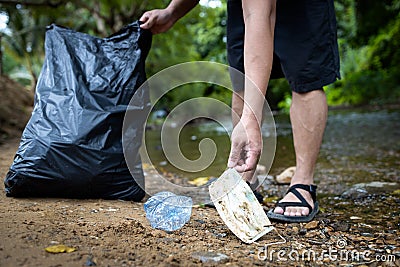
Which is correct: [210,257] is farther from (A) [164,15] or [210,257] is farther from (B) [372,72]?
(B) [372,72]

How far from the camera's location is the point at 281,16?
1760 mm

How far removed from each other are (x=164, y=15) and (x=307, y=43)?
68 centimetres

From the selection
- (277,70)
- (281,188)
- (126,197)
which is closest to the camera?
(126,197)

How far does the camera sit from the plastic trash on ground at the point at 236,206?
50.3 inches

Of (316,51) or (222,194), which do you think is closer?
(222,194)

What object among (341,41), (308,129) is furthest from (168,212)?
(341,41)

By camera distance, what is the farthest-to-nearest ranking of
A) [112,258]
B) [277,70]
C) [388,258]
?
[277,70] < [388,258] < [112,258]

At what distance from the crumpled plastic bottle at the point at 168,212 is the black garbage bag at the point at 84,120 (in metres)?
0.31

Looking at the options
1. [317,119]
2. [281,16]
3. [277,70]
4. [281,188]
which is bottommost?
[281,188]

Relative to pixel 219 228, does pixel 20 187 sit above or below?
above

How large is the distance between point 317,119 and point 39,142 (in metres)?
1.18

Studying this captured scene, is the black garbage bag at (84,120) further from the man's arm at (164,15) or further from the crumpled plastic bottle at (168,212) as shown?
the crumpled plastic bottle at (168,212)

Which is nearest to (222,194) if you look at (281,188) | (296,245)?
(296,245)

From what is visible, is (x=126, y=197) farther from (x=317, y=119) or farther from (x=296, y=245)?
(x=317, y=119)
